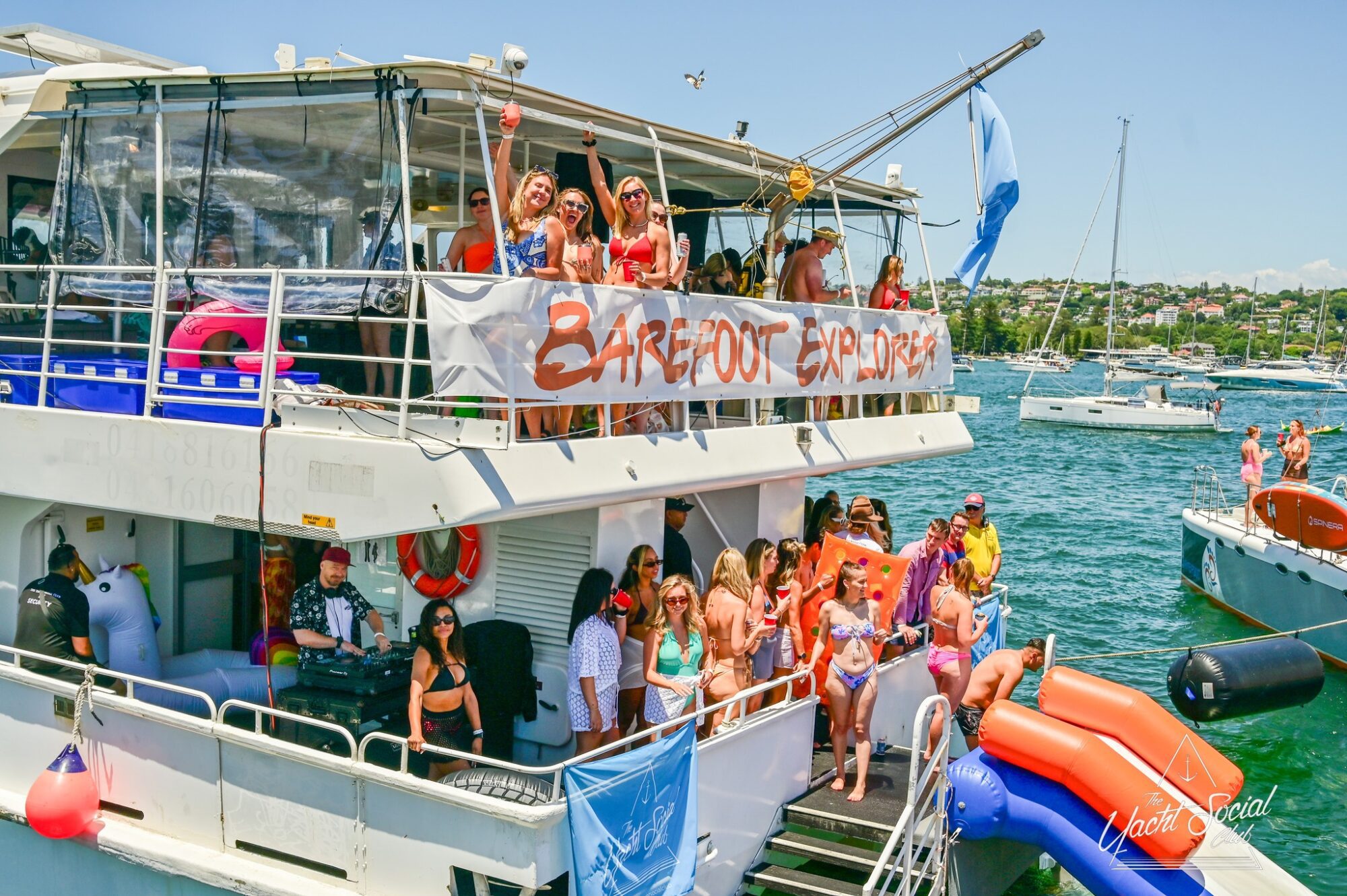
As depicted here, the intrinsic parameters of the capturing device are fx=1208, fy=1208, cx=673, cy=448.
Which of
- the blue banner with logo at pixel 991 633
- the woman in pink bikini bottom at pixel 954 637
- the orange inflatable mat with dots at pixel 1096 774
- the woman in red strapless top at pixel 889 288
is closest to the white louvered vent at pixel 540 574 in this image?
the orange inflatable mat with dots at pixel 1096 774

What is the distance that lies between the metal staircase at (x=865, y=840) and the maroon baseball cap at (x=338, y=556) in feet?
10.6

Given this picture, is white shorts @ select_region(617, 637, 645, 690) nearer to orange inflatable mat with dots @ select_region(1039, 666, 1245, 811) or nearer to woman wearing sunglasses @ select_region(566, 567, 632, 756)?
woman wearing sunglasses @ select_region(566, 567, 632, 756)

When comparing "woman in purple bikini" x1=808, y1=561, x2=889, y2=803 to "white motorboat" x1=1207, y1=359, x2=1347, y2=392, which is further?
"white motorboat" x1=1207, y1=359, x2=1347, y2=392

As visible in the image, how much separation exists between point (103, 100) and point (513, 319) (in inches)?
147

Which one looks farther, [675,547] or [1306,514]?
[1306,514]

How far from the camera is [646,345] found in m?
7.52

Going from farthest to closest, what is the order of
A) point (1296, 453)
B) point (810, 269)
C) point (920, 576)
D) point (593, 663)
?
point (1296, 453) < point (920, 576) < point (810, 269) < point (593, 663)

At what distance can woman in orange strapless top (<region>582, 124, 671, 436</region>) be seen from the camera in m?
7.61

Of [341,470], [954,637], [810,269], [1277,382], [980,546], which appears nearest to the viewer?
[341,470]

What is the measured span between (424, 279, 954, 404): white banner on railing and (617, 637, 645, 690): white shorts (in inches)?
62.9

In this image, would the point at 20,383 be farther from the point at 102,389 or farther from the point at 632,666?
the point at 632,666

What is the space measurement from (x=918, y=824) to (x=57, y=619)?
224 inches

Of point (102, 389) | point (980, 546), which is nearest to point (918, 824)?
point (980, 546)

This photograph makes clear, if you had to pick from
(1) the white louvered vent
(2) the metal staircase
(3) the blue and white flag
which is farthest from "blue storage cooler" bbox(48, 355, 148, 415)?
(2) the metal staircase
